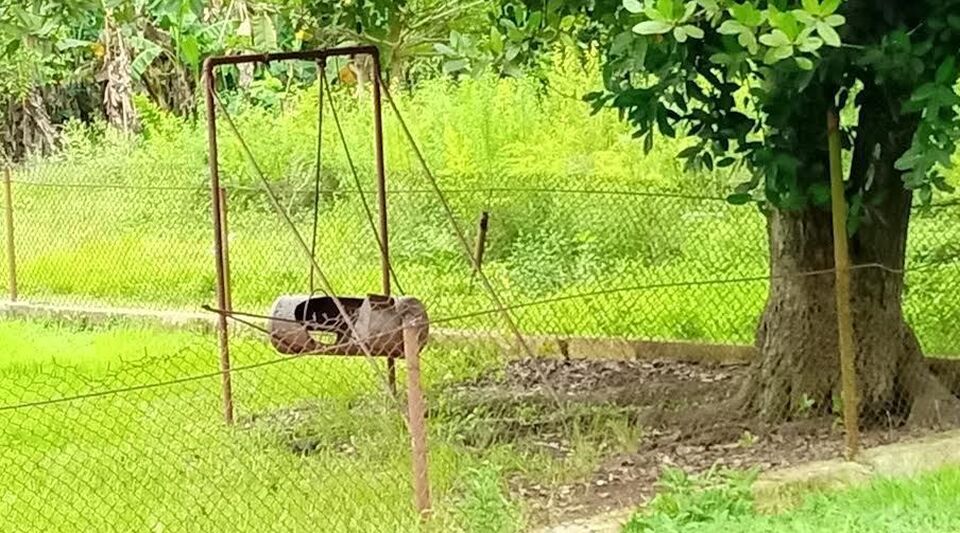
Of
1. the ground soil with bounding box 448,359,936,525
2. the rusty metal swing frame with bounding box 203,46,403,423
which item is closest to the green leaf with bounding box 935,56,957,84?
the ground soil with bounding box 448,359,936,525

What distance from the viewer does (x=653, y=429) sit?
6773 mm

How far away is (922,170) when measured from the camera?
519 cm

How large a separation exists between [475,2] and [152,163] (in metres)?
8.56

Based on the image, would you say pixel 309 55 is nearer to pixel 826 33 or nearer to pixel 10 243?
pixel 826 33

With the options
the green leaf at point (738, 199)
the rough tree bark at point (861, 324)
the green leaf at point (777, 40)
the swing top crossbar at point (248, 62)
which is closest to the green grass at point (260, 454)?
the swing top crossbar at point (248, 62)

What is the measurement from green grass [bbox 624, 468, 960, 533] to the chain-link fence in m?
0.37

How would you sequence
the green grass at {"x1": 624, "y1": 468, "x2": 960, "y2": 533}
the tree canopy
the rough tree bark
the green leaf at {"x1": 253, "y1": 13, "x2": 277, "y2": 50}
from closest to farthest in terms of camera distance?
the tree canopy, the green grass at {"x1": 624, "y1": 468, "x2": 960, "y2": 533}, the green leaf at {"x1": 253, "y1": 13, "x2": 277, "y2": 50}, the rough tree bark

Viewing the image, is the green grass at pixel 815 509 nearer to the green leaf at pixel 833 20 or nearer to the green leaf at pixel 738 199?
the green leaf at pixel 738 199

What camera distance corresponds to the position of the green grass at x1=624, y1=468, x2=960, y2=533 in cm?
500

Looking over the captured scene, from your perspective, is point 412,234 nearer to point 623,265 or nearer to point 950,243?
point 623,265

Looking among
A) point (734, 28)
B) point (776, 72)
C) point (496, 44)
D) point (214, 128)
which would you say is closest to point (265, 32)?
point (496, 44)

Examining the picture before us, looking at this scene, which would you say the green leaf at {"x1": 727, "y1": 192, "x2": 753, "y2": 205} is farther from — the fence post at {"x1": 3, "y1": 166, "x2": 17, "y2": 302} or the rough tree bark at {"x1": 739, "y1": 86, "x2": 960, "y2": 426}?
the fence post at {"x1": 3, "y1": 166, "x2": 17, "y2": 302}

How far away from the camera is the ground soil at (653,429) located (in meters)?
5.73

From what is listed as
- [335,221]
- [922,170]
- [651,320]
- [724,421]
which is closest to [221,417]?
[724,421]
